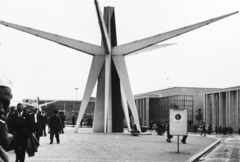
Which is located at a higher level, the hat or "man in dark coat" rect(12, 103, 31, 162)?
the hat

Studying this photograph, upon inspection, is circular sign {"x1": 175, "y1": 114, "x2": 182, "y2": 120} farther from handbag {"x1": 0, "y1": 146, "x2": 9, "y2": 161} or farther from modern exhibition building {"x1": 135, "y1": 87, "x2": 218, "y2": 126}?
modern exhibition building {"x1": 135, "y1": 87, "x2": 218, "y2": 126}

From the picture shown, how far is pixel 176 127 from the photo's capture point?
58.9ft

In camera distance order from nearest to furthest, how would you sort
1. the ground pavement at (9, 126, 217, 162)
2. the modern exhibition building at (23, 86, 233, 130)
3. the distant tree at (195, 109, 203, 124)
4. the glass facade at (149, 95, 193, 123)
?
the ground pavement at (9, 126, 217, 162), the modern exhibition building at (23, 86, 233, 130), the distant tree at (195, 109, 203, 124), the glass facade at (149, 95, 193, 123)

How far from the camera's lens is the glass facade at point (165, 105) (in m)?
113

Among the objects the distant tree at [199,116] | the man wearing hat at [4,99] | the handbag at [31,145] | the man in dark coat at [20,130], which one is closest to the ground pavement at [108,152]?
the man in dark coat at [20,130]

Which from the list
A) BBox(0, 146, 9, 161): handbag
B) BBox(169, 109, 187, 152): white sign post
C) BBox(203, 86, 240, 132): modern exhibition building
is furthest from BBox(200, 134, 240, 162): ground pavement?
BBox(203, 86, 240, 132): modern exhibition building

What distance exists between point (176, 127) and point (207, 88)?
10145cm

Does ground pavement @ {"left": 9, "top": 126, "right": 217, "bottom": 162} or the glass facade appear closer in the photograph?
ground pavement @ {"left": 9, "top": 126, "right": 217, "bottom": 162}

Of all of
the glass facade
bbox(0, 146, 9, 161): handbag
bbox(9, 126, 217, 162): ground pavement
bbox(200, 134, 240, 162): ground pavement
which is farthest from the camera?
the glass facade

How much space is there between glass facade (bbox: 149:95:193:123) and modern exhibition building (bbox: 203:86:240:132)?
790 cm

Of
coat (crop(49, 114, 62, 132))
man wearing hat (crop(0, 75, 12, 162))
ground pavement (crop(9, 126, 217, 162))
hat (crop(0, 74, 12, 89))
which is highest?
hat (crop(0, 74, 12, 89))

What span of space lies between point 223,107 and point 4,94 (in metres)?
93.7

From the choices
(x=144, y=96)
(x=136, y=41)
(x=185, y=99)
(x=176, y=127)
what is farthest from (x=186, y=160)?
(x=144, y=96)

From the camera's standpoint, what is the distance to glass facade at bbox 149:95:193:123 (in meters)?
113
